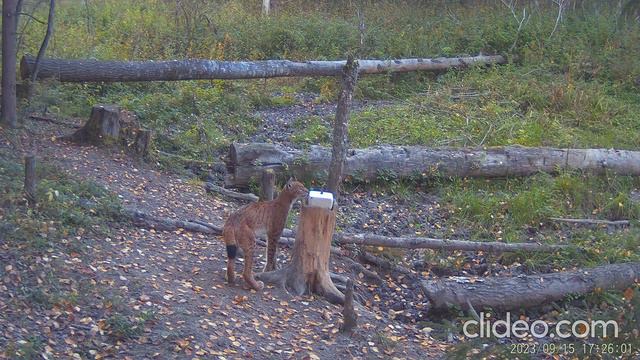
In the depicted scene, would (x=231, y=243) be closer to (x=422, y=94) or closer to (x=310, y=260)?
(x=310, y=260)

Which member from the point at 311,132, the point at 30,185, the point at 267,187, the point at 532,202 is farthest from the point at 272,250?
the point at 311,132

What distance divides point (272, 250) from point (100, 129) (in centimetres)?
324

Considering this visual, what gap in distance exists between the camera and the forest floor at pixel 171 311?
599cm

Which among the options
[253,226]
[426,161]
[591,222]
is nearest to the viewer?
[253,226]

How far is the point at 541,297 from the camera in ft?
27.7

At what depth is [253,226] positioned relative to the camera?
23.5ft

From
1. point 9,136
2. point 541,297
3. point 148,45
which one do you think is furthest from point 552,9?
point 9,136

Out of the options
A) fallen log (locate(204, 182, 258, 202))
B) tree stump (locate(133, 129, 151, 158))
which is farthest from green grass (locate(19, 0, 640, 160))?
fallen log (locate(204, 182, 258, 202))

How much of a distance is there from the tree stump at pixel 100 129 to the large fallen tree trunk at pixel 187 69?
121 cm

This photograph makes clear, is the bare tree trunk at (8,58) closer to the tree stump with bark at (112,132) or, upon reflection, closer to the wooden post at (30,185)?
the tree stump with bark at (112,132)

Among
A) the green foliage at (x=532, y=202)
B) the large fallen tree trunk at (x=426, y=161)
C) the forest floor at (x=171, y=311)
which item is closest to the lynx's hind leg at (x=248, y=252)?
the forest floor at (x=171, y=311)

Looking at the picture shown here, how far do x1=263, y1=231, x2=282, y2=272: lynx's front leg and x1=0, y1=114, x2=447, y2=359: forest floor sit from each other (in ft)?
0.94

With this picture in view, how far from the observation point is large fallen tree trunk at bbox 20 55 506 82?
11.0 meters

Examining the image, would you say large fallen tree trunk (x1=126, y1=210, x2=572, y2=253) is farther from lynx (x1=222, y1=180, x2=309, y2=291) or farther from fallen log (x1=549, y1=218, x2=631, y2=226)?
lynx (x1=222, y1=180, x2=309, y2=291)
